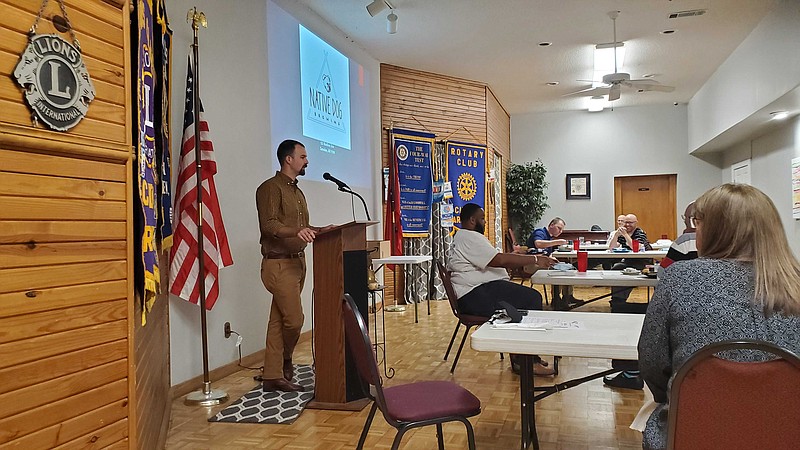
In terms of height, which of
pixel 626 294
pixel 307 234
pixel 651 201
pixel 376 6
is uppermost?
pixel 376 6

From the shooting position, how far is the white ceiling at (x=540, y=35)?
595 centimetres

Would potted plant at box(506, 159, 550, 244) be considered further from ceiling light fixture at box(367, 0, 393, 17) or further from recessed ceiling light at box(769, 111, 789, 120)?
ceiling light fixture at box(367, 0, 393, 17)

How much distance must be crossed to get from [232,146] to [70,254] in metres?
3.04

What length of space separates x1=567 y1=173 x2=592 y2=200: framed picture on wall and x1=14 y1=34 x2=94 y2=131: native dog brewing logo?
10896mm

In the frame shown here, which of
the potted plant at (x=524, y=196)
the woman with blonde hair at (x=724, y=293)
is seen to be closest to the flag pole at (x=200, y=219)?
the woman with blonde hair at (x=724, y=293)

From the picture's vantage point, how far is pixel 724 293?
1402 millimetres

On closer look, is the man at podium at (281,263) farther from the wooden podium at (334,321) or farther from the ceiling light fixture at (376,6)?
the ceiling light fixture at (376,6)

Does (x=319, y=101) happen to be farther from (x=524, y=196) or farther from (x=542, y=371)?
(x=524, y=196)

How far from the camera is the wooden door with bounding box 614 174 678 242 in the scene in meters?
11.3

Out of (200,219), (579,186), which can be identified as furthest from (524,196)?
(200,219)

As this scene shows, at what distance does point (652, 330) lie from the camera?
1.52 m

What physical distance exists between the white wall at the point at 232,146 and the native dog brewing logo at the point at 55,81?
8.02 feet

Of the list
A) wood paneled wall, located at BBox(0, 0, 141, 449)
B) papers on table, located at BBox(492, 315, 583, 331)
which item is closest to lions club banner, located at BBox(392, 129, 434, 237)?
papers on table, located at BBox(492, 315, 583, 331)

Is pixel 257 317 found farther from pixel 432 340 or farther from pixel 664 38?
pixel 664 38
